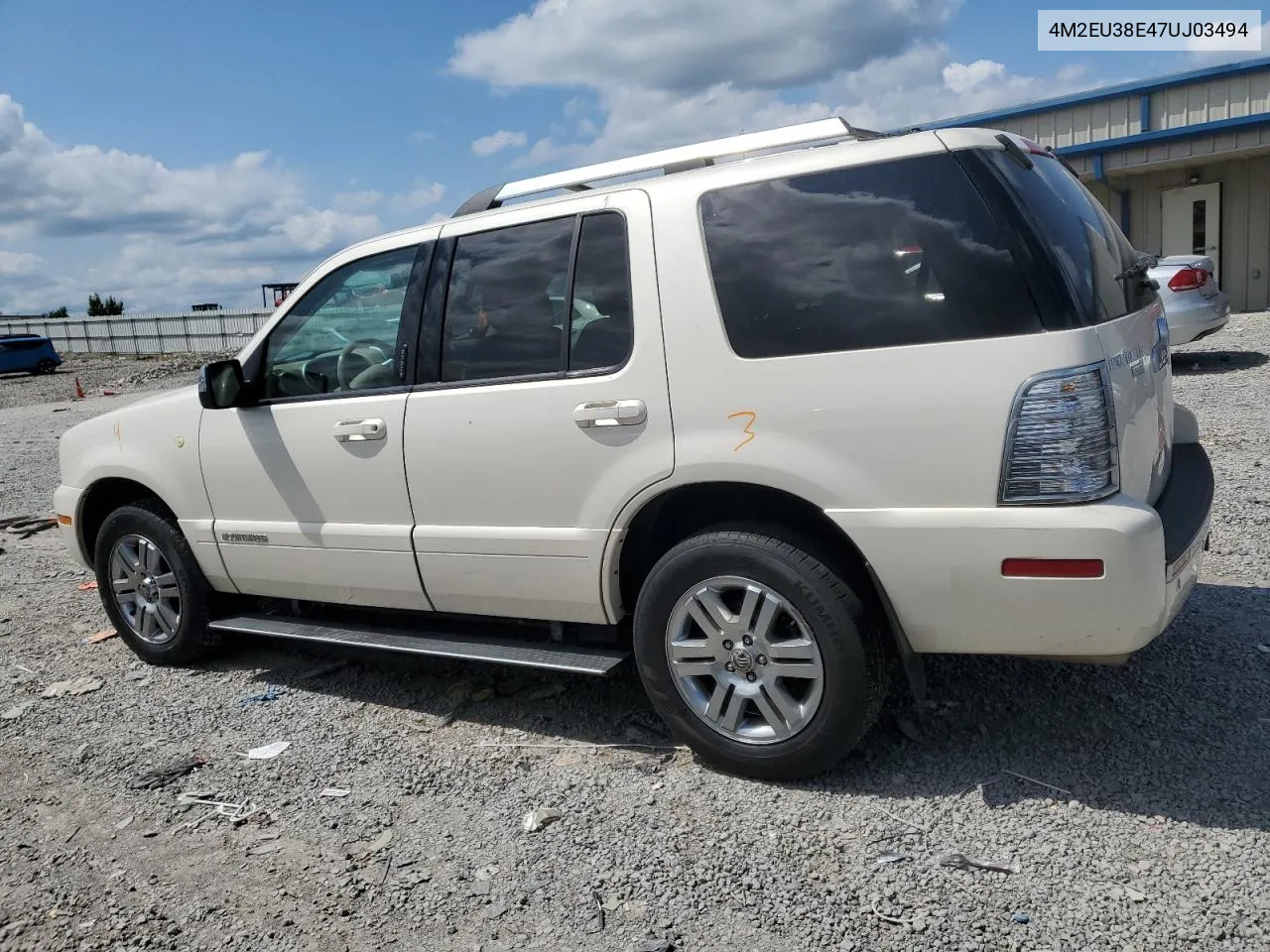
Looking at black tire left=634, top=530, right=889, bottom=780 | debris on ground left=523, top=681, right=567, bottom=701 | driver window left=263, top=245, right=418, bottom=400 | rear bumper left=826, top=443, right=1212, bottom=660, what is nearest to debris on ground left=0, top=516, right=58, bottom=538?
driver window left=263, top=245, right=418, bottom=400

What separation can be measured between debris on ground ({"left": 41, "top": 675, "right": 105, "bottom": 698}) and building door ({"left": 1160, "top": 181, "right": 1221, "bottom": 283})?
18.9 metres

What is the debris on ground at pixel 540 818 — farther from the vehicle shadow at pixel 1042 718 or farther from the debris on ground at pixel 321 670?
the debris on ground at pixel 321 670

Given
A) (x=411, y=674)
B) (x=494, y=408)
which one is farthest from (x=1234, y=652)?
(x=411, y=674)

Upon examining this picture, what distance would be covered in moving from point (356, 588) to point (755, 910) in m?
2.33

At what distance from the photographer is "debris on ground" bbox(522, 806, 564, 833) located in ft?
11.3

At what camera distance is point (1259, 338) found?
47.7ft

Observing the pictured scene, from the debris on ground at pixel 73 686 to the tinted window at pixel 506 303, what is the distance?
2.56 m

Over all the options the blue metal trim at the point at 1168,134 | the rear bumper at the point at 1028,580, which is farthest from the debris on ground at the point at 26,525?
the blue metal trim at the point at 1168,134

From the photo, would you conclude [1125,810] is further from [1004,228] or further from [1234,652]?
[1004,228]

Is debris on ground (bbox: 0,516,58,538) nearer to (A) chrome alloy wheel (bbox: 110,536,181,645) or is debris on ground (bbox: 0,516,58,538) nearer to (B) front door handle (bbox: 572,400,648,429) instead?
(A) chrome alloy wheel (bbox: 110,536,181,645)

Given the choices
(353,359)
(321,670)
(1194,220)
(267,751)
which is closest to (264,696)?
(321,670)

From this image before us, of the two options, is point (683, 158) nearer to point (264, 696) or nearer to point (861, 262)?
point (861, 262)

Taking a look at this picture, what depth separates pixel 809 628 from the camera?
3.39 meters

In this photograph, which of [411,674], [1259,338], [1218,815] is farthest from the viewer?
[1259,338]
